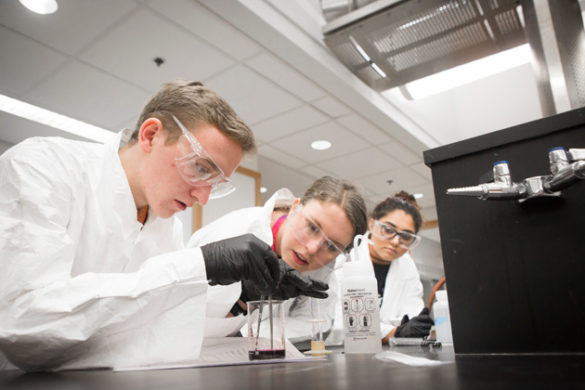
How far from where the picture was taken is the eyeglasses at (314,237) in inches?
62.1

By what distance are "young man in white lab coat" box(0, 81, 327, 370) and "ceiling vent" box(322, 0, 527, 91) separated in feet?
5.53

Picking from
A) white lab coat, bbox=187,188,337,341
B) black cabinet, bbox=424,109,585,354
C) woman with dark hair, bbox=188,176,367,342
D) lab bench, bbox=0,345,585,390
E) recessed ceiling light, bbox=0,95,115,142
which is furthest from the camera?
recessed ceiling light, bbox=0,95,115,142

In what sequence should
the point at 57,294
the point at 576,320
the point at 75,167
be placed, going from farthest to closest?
1. the point at 75,167
2. the point at 57,294
3. the point at 576,320

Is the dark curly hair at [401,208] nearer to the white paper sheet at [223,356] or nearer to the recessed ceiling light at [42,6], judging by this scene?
the white paper sheet at [223,356]

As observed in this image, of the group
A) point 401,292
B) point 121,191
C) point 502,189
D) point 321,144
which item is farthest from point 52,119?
point 502,189

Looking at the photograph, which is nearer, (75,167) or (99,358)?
(99,358)

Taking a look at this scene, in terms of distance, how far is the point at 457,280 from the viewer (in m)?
0.85

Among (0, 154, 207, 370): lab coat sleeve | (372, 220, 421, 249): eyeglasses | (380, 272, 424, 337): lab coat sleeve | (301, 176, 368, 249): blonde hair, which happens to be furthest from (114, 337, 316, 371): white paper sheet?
(380, 272, 424, 337): lab coat sleeve

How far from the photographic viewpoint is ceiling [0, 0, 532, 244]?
244 cm

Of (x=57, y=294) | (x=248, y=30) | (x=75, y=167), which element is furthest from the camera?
(x=248, y=30)

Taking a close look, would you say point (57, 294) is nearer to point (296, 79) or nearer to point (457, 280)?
point (457, 280)

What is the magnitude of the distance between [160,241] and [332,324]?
0.74 meters

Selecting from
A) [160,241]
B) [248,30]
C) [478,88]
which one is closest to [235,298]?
[160,241]

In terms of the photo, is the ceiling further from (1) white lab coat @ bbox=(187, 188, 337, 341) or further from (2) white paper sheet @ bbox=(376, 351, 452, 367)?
(2) white paper sheet @ bbox=(376, 351, 452, 367)
